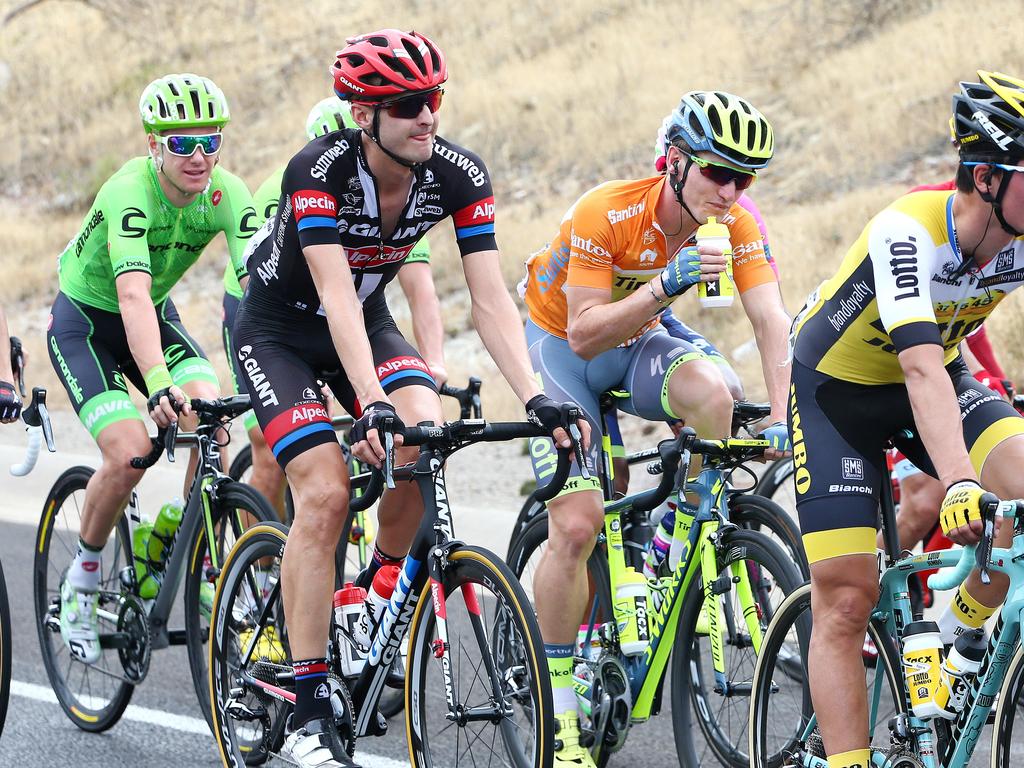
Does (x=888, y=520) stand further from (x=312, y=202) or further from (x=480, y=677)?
(x=312, y=202)

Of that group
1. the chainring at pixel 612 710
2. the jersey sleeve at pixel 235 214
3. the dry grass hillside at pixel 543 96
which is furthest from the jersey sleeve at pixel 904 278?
the dry grass hillside at pixel 543 96

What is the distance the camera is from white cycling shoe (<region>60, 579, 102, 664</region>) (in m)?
5.84

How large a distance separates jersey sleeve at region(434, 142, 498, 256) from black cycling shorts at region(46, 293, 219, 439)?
1.78 m

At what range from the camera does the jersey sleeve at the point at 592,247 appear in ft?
16.8

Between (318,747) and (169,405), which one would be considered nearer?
(318,747)

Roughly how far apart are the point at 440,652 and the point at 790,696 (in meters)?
1.10

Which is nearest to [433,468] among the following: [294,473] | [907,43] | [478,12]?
[294,473]

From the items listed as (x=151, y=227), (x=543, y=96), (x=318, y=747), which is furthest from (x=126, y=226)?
(x=543, y=96)

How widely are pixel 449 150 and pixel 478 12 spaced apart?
26.2 m

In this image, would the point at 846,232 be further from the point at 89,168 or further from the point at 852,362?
the point at 89,168

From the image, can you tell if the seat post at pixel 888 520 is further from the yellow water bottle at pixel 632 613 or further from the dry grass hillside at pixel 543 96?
the dry grass hillside at pixel 543 96

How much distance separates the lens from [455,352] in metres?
14.7

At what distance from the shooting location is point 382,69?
4.38 metres

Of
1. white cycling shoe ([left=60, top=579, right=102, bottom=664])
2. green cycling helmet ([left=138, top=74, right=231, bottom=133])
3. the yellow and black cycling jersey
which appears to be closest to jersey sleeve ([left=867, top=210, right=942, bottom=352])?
the yellow and black cycling jersey
